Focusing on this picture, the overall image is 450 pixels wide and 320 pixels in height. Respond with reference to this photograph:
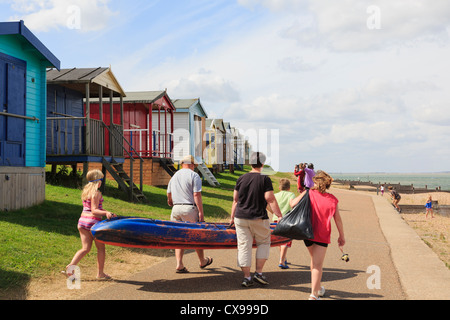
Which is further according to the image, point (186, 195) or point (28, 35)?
point (28, 35)

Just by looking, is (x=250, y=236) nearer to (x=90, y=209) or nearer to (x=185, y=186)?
(x=185, y=186)

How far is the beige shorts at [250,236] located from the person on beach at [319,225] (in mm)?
857

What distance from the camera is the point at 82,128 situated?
17.3 m

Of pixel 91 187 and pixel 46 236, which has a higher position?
pixel 91 187

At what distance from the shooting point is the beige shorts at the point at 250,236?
6.49 m

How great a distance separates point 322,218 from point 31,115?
9974 mm

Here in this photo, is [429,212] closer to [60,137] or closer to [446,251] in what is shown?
[446,251]

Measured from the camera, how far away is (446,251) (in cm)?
1221

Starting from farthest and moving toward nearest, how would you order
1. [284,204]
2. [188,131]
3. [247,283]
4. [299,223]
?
[188,131] → [284,204] → [247,283] → [299,223]

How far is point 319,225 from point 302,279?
1.66 meters

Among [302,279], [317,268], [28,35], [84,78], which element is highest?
[28,35]

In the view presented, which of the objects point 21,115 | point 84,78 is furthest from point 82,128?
point 21,115

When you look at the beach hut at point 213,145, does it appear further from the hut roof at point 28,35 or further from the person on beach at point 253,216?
the person on beach at point 253,216

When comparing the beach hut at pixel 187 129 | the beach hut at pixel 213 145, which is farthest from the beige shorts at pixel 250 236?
the beach hut at pixel 213 145
